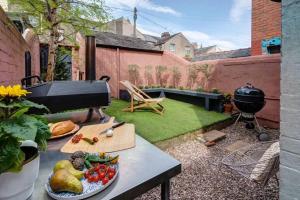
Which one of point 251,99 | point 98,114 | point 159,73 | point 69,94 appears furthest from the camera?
point 159,73

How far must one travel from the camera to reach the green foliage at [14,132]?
53 cm

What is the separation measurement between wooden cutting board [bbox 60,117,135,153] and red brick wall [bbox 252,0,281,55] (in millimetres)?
6675

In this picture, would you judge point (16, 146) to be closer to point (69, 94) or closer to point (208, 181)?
point (69, 94)

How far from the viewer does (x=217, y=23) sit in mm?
22000

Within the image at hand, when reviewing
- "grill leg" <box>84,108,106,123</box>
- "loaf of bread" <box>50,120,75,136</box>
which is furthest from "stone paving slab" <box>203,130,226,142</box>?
"loaf of bread" <box>50,120,75,136</box>

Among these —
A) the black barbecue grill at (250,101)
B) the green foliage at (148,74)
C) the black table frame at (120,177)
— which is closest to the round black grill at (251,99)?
the black barbecue grill at (250,101)

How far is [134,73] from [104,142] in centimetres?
782

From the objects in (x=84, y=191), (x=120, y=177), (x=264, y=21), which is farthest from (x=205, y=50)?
(x=84, y=191)

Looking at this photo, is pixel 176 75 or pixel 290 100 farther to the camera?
pixel 176 75

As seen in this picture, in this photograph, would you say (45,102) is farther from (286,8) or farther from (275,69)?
(275,69)

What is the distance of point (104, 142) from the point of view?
1.14 m

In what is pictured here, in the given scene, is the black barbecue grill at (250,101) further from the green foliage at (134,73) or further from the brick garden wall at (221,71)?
the green foliage at (134,73)

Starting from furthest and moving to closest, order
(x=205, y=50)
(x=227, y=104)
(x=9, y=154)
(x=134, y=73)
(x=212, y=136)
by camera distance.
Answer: (x=205, y=50) → (x=134, y=73) → (x=227, y=104) → (x=212, y=136) → (x=9, y=154)

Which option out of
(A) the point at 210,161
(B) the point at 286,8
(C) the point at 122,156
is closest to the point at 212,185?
(A) the point at 210,161
